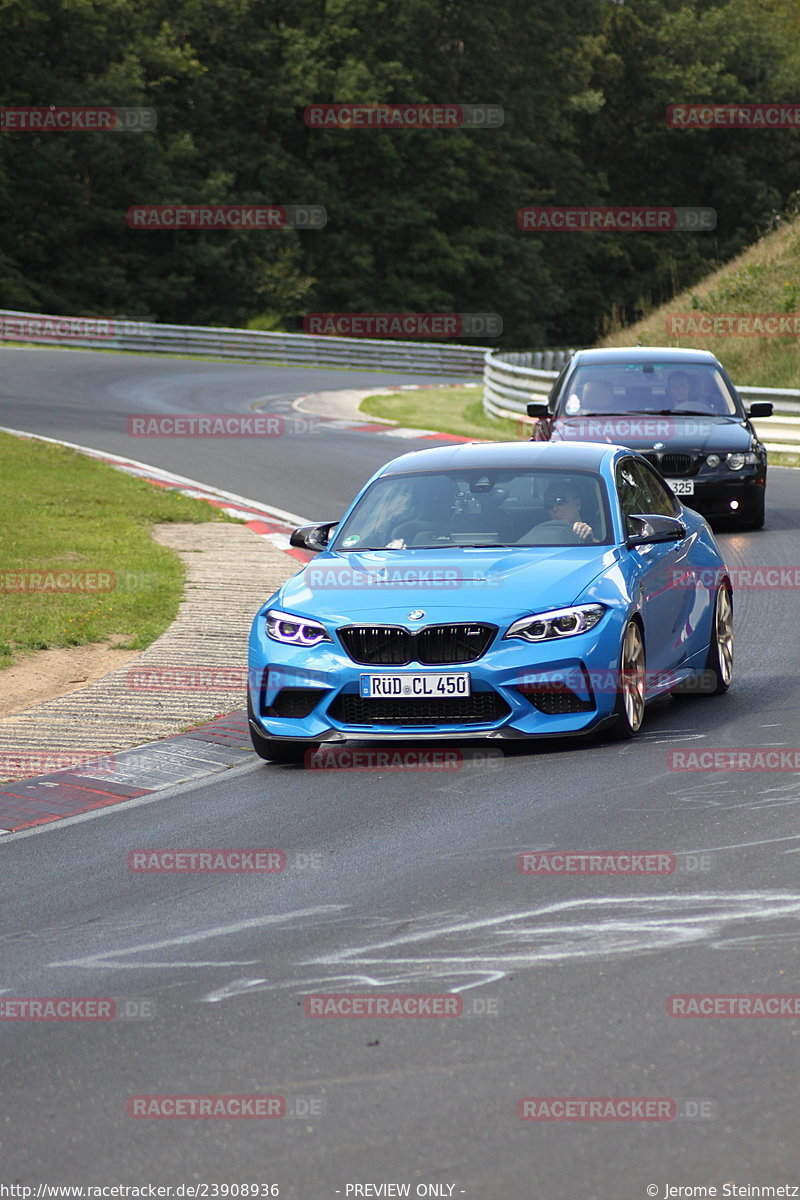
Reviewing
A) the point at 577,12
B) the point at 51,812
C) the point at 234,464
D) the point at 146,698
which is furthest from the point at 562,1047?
the point at 577,12

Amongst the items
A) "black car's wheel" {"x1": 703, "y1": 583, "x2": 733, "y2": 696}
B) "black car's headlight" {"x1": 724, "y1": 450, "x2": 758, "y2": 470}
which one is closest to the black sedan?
"black car's headlight" {"x1": 724, "y1": 450, "x2": 758, "y2": 470}

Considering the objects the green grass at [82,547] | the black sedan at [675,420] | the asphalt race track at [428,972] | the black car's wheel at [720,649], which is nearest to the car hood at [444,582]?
the asphalt race track at [428,972]

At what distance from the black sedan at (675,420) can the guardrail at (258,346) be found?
29535 mm

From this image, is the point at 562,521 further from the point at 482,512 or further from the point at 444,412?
the point at 444,412

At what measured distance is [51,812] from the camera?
8211 millimetres

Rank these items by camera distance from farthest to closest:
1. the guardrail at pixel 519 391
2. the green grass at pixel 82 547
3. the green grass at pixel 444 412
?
the green grass at pixel 444 412 < the guardrail at pixel 519 391 < the green grass at pixel 82 547

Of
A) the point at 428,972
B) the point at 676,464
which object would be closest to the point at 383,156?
the point at 676,464

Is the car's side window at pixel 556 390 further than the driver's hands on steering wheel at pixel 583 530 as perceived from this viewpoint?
Yes

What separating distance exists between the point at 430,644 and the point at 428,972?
3259 millimetres

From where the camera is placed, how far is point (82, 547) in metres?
16.7

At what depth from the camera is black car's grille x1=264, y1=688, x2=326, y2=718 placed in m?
Result: 8.87

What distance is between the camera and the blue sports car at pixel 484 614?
8.69 meters

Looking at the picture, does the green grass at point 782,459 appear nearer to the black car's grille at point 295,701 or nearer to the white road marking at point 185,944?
the black car's grille at point 295,701

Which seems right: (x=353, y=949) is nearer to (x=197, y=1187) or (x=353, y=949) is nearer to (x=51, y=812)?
(x=197, y=1187)
